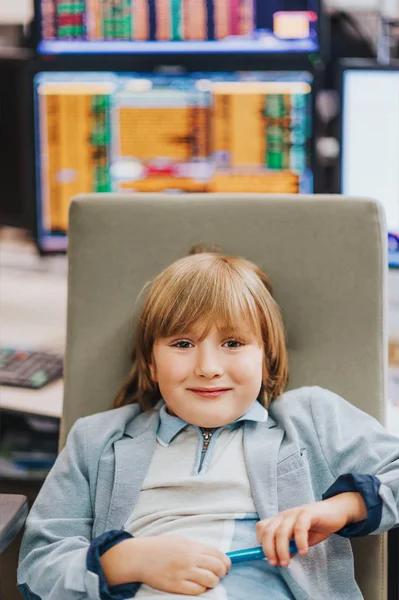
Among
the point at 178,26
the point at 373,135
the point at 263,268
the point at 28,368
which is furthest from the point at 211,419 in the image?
the point at 178,26

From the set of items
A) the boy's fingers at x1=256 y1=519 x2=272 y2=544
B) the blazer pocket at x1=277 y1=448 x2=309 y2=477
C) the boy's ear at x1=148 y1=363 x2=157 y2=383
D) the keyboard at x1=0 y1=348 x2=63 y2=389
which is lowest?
the boy's fingers at x1=256 y1=519 x2=272 y2=544

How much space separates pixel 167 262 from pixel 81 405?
0.25 m

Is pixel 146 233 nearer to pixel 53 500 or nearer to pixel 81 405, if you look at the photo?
pixel 81 405

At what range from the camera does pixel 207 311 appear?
1188 mm

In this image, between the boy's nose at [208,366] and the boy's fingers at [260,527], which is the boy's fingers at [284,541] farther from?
the boy's nose at [208,366]

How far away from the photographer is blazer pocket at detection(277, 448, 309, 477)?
118 centimetres

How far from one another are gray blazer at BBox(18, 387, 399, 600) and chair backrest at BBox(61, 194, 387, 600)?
3.2 inches

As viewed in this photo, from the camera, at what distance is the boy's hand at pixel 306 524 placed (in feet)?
3.42

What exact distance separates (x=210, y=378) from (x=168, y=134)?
791 mm

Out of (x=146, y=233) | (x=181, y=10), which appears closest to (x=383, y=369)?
(x=146, y=233)

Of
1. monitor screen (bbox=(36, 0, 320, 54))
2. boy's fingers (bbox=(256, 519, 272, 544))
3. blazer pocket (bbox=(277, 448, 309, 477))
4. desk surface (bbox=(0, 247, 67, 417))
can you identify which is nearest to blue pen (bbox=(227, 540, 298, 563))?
boy's fingers (bbox=(256, 519, 272, 544))

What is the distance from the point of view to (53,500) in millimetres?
1180

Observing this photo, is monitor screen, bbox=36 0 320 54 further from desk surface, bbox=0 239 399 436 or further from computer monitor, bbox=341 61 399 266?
desk surface, bbox=0 239 399 436

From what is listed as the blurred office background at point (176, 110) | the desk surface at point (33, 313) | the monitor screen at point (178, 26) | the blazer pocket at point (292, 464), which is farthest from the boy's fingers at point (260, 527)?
the monitor screen at point (178, 26)
